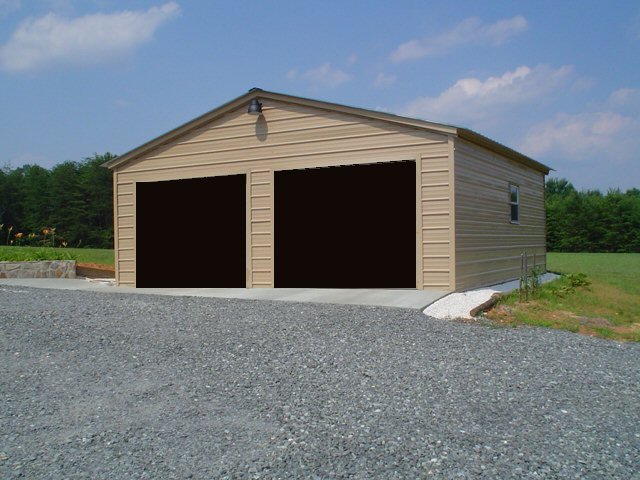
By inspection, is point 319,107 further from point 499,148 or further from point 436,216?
point 499,148

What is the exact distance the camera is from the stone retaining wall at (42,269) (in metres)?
15.8

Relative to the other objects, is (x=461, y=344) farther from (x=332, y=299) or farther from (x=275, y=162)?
(x=275, y=162)

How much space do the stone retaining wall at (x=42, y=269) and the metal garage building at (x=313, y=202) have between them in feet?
10.2

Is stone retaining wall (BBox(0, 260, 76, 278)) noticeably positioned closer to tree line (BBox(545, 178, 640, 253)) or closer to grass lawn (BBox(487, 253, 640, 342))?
grass lawn (BBox(487, 253, 640, 342))

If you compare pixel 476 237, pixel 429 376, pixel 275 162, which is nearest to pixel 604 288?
pixel 476 237

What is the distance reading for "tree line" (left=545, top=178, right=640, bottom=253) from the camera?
3325cm

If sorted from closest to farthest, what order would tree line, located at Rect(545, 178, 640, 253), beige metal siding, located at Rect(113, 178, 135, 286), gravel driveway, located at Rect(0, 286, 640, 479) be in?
1. gravel driveway, located at Rect(0, 286, 640, 479)
2. beige metal siding, located at Rect(113, 178, 135, 286)
3. tree line, located at Rect(545, 178, 640, 253)

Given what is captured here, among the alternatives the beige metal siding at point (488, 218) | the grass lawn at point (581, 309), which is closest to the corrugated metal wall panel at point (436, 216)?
the beige metal siding at point (488, 218)

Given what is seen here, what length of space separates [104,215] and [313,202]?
2546cm

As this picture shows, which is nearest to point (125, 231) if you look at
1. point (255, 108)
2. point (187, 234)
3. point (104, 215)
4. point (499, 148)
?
point (187, 234)

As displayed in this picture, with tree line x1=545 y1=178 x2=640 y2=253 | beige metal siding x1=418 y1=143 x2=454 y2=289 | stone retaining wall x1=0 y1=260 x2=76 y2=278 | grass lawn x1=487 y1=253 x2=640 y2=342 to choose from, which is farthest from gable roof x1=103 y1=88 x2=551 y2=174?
tree line x1=545 y1=178 x2=640 y2=253

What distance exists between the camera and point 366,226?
12414 millimetres

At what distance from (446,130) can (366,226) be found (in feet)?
9.54

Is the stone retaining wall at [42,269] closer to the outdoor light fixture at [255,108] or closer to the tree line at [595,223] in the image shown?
the outdoor light fixture at [255,108]
